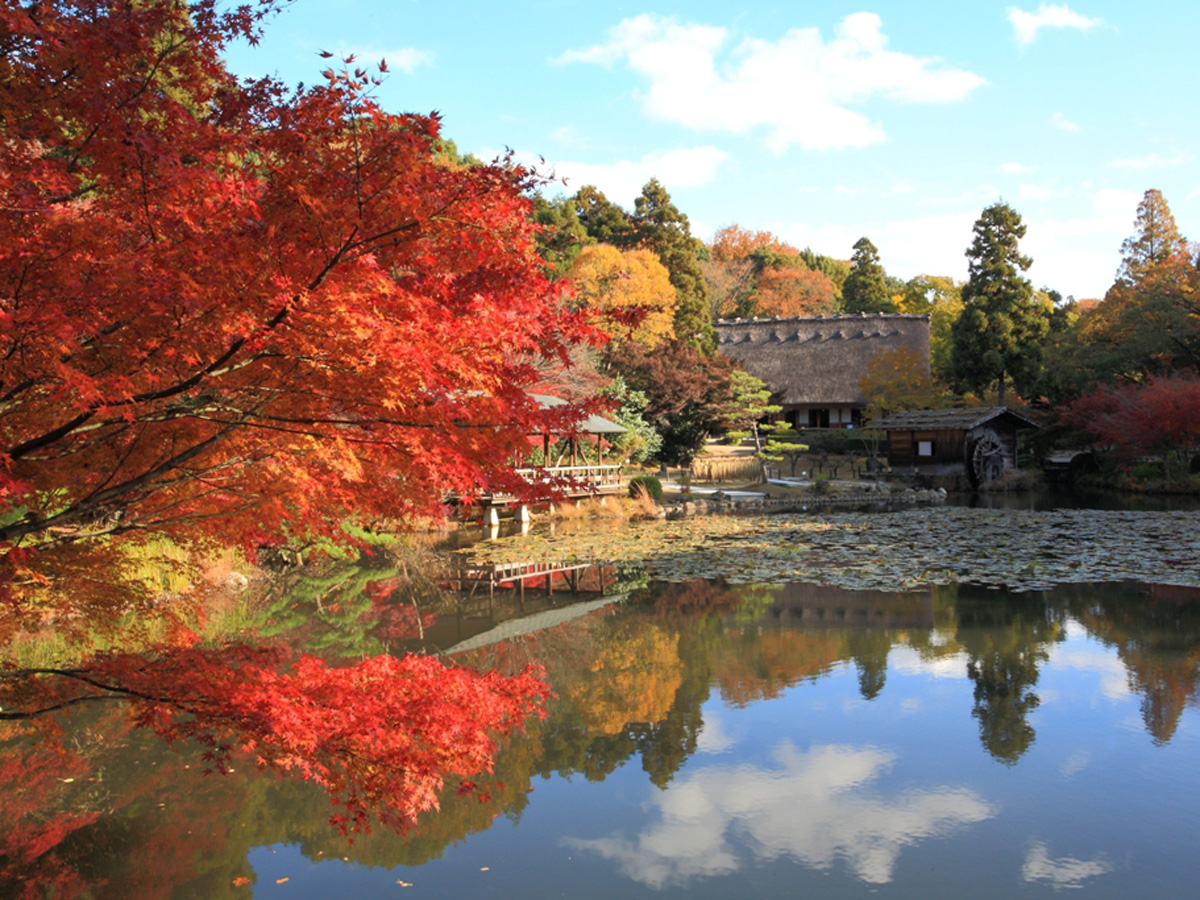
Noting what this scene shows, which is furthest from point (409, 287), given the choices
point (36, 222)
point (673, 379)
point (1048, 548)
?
point (673, 379)

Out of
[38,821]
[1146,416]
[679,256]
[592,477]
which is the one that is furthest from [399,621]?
[679,256]

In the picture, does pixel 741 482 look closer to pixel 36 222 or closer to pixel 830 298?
pixel 36 222

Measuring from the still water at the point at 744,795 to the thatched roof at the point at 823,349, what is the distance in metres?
28.0

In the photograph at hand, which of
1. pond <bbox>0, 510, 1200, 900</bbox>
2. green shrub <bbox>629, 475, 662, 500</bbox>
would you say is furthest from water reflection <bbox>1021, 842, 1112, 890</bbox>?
green shrub <bbox>629, 475, 662, 500</bbox>

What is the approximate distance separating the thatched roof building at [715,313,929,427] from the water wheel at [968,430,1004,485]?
800 cm

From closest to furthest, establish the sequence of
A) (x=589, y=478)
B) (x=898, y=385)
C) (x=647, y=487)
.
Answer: (x=589, y=478)
(x=647, y=487)
(x=898, y=385)

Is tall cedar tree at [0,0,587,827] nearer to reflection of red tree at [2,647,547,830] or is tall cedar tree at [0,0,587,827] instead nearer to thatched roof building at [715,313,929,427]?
reflection of red tree at [2,647,547,830]

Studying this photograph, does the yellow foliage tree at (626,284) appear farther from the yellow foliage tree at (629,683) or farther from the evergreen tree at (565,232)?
the yellow foliage tree at (629,683)

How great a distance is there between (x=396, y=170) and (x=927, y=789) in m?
4.78

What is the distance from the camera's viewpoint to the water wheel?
26.9 meters

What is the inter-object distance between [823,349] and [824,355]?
31 centimetres

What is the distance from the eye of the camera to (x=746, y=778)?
18.1 ft

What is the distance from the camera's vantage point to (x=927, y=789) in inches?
208

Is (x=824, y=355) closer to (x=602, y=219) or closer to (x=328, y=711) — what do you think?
(x=602, y=219)
